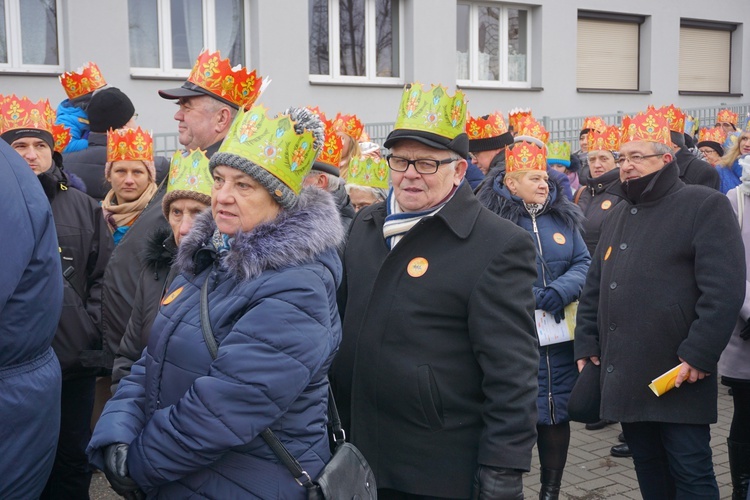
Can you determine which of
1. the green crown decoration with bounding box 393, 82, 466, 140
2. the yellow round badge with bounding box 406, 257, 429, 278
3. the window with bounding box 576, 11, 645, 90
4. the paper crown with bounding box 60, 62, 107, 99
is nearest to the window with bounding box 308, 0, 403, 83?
the window with bounding box 576, 11, 645, 90

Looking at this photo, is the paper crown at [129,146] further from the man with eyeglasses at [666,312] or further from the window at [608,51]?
the window at [608,51]

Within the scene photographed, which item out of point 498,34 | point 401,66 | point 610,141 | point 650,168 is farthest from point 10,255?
point 498,34

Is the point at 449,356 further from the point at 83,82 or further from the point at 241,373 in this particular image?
the point at 83,82

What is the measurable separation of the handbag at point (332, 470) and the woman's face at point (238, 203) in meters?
0.20

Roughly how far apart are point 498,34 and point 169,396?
49.8 ft

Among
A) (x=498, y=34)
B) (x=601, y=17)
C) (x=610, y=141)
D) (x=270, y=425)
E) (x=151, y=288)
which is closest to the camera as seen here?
(x=270, y=425)

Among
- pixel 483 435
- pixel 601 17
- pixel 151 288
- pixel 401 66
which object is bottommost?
pixel 483 435

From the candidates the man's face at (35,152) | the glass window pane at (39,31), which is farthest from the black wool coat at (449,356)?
the glass window pane at (39,31)

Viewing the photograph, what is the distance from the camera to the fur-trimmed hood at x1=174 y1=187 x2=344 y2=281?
2.59m

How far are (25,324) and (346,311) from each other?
1135 millimetres

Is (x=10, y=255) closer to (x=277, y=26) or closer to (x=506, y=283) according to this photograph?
(x=506, y=283)

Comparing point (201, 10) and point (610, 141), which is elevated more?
point (201, 10)

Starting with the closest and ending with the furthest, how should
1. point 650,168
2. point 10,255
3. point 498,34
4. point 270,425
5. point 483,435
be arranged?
1. point 270,425
2. point 10,255
3. point 483,435
4. point 650,168
5. point 498,34

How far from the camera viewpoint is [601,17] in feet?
59.3
